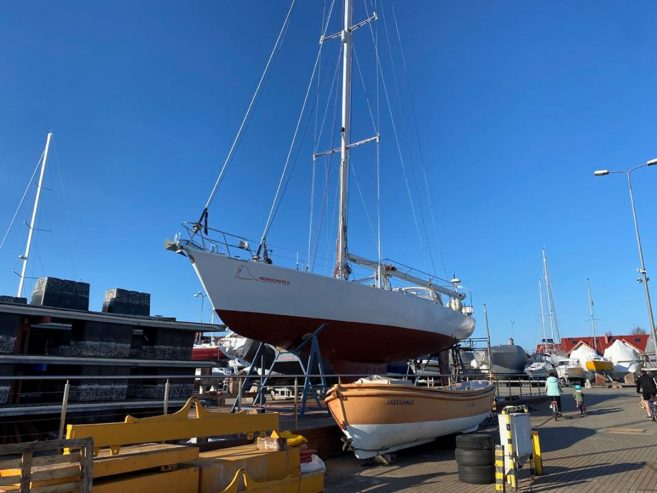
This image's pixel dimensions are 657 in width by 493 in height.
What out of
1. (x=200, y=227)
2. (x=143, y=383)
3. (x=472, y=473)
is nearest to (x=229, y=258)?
(x=200, y=227)

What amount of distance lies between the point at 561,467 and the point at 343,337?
21.9ft

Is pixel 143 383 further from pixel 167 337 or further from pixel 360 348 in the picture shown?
pixel 360 348

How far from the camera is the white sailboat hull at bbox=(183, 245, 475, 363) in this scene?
1147 centimetres

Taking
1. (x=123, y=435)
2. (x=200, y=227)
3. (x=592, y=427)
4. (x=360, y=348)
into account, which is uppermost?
(x=200, y=227)

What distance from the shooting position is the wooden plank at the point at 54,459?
388 centimetres

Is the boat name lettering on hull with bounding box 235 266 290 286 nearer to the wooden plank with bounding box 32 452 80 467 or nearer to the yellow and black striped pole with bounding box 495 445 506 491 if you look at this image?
the yellow and black striped pole with bounding box 495 445 506 491

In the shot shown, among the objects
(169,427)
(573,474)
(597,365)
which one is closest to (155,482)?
(169,427)

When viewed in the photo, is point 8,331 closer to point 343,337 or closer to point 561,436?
point 343,337

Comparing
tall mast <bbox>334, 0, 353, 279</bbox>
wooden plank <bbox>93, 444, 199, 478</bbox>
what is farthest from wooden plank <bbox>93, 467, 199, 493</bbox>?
tall mast <bbox>334, 0, 353, 279</bbox>

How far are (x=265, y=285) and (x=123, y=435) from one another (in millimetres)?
7082

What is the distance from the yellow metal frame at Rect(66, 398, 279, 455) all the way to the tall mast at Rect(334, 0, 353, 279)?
9.15 metres

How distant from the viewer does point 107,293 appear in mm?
10484

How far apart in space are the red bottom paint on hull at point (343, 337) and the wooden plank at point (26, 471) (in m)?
7.54

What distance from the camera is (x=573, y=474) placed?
8.12 meters
